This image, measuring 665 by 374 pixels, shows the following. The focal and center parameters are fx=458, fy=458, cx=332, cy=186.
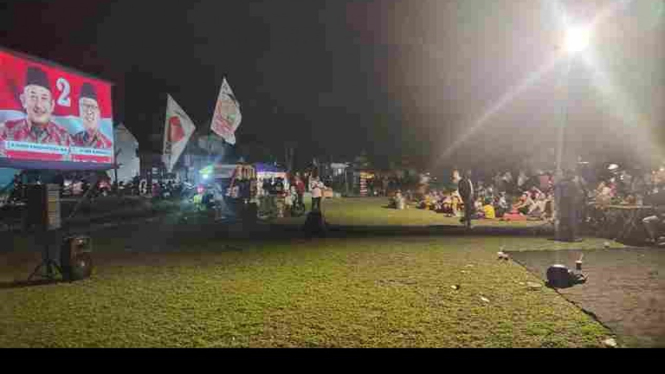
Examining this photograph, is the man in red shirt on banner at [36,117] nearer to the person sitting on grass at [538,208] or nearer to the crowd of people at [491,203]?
the crowd of people at [491,203]

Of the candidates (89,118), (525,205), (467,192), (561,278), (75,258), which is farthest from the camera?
(525,205)

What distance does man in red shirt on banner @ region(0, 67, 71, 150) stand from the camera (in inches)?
436

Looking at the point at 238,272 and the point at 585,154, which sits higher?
the point at 585,154

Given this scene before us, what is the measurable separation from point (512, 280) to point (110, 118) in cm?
1303

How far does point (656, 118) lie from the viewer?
69.8 ft

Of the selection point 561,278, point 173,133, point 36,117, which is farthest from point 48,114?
point 561,278

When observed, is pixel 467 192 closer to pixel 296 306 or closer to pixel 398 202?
pixel 398 202

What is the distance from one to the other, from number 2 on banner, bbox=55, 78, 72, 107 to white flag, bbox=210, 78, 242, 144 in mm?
5172

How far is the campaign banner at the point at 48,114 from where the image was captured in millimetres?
10953

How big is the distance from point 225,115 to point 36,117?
675cm

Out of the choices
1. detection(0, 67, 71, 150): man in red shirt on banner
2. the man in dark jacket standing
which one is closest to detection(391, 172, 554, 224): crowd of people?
the man in dark jacket standing

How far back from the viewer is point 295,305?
6254 mm
